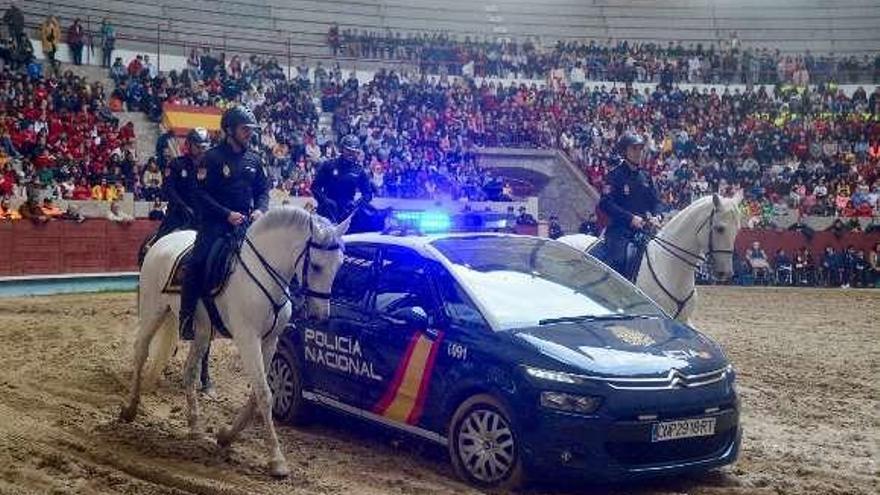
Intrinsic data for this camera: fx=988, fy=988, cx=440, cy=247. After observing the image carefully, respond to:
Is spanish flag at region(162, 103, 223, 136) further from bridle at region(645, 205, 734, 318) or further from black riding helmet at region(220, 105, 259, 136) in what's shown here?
black riding helmet at region(220, 105, 259, 136)

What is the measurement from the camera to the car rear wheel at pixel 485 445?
21.2 ft

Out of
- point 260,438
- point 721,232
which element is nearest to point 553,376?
point 260,438

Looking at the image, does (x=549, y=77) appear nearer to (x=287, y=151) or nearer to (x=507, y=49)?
(x=507, y=49)

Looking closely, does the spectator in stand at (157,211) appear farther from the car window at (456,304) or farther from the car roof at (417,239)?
the car window at (456,304)

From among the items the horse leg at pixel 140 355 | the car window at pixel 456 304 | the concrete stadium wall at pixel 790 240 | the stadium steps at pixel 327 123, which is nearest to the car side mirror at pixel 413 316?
the car window at pixel 456 304

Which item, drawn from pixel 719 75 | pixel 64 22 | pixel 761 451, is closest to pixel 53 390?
pixel 761 451

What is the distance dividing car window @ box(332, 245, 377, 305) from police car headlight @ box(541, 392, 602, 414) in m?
2.22

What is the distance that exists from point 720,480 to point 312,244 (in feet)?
11.2

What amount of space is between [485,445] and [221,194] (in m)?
3.26

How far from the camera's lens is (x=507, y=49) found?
42781mm

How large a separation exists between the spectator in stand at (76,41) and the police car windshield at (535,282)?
26.1 m

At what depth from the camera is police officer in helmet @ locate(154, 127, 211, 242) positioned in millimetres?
10141

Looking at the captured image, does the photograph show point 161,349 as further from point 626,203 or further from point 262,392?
point 626,203

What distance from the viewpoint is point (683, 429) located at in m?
6.54
